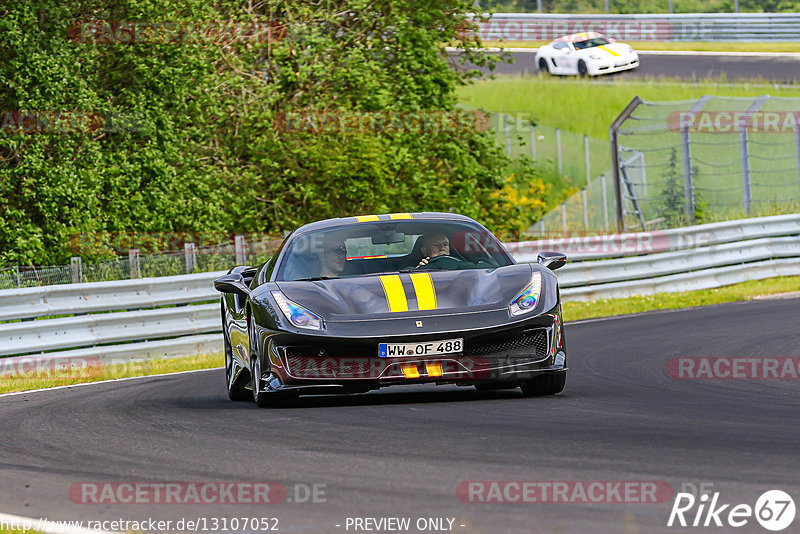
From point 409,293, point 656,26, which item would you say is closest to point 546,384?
point 409,293

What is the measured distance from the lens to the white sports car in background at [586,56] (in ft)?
147

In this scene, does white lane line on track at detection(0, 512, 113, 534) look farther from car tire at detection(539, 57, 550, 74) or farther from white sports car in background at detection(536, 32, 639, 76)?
car tire at detection(539, 57, 550, 74)

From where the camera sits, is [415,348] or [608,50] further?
[608,50]

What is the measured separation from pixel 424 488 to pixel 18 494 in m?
1.78

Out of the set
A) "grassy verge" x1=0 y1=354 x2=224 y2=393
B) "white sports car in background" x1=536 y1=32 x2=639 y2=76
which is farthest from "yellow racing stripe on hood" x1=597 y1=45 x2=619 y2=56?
"grassy verge" x1=0 y1=354 x2=224 y2=393

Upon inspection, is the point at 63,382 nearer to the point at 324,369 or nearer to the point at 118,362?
the point at 118,362

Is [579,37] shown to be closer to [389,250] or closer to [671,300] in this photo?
[671,300]

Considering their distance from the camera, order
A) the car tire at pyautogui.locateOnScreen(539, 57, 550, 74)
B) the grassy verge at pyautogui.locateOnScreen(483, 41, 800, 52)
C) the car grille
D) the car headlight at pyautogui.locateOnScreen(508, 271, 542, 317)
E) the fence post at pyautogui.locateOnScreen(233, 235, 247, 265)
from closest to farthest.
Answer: the car grille → the car headlight at pyautogui.locateOnScreen(508, 271, 542, 317) → the fence post at pyautogui.locateOnScreen(233, 235, 247, 265) → the grassy verge at pyautogui.locateOnScreen(483, 41, 800, 52) → the car tire at pyautogui.locateOnScreen(539, 57, 550, 74)

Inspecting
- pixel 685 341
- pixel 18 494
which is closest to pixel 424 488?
pixel 18 494

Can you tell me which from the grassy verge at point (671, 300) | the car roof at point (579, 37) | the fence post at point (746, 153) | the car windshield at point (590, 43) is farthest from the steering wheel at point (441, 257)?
the car windshield at point (590, 43)

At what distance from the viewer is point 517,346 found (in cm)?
813

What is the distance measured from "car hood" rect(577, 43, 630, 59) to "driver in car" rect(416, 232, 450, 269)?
1448 inches

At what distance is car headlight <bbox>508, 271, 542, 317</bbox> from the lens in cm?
815

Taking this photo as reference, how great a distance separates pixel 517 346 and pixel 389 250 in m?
1.52
